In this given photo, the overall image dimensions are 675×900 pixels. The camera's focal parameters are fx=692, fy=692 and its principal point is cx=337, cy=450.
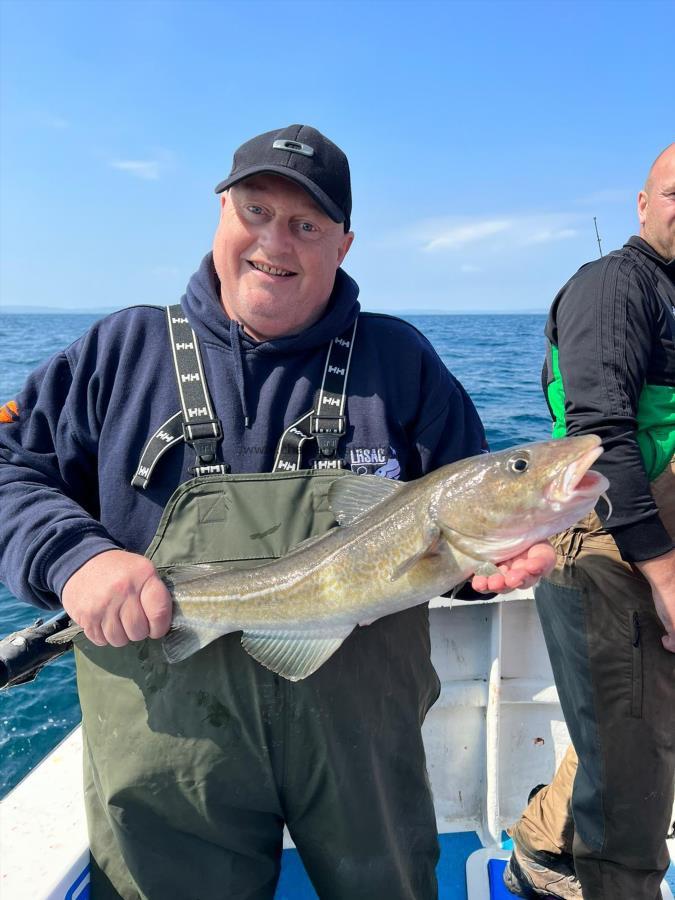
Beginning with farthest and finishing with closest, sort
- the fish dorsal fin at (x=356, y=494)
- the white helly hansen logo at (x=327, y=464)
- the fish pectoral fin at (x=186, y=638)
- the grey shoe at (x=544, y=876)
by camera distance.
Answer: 1. the grey shoe at (x=544, y=876)
2. the white helly hansen logo at (x=327, y=464)
3. the fish dorsal fin at (x=356, y=494)
4. the fish pectoral fin at (x=186, y=638)

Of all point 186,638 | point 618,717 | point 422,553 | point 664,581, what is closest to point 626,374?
point 664,581

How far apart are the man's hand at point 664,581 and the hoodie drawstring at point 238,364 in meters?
1.86

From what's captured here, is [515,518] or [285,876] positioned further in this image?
[285,876]

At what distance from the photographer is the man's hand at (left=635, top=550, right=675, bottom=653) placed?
3.01 meters

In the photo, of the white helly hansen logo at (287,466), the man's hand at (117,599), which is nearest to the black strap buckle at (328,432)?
the white helly hansen logo at (287,466)

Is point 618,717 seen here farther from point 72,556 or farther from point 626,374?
point 72,556

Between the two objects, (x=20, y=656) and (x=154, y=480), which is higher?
(x=154, y=480)

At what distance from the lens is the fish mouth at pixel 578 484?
2350 millimetres

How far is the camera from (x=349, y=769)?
2488 mm

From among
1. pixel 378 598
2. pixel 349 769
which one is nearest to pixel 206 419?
pixel 378 598

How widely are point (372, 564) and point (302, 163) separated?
1.53m

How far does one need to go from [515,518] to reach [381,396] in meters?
0.71

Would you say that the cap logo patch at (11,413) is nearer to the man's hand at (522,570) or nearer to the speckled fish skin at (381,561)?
the speckled fish skin at (381,561)

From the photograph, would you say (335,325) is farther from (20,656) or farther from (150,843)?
(150,843)
